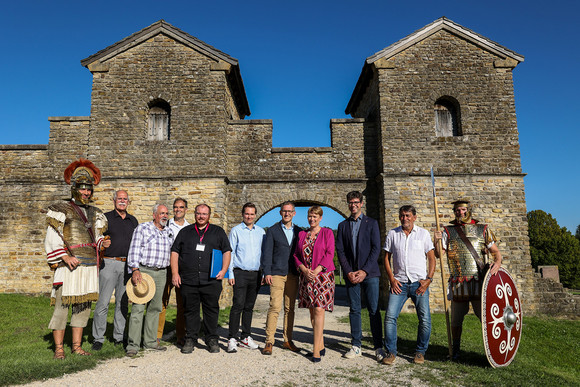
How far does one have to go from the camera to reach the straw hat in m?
5.12

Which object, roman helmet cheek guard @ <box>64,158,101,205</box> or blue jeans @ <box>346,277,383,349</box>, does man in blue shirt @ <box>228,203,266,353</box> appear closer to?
blue jeans @ <box>346,277,383,349</box>

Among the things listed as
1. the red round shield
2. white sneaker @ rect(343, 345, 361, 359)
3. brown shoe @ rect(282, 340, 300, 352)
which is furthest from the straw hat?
the red round shield

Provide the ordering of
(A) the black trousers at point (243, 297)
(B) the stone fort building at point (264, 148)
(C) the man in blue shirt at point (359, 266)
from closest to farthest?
(C) the man in blue shirt at point (359, 266)
(A) the black trousers at point (243, 297)
(B) the stone fort building at point (264, 148)

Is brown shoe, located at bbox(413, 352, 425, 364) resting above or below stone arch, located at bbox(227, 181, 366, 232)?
below

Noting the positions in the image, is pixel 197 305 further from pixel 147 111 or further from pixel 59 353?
pixel 147 111

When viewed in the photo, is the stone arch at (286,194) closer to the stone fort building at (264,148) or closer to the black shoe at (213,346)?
the stone fort building at (264,148)

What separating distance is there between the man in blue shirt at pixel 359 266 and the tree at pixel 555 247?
1087 inches

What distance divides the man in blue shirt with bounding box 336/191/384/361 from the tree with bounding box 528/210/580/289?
27.6 metres

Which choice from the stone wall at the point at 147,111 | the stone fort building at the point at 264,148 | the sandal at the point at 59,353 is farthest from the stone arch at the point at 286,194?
the sandal at the point at 59,353

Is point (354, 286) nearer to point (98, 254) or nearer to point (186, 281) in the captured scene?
point (186, 281)

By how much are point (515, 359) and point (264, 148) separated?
8.25 m

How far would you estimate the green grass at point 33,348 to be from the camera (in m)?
4.10

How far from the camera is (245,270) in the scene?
5.48 metres

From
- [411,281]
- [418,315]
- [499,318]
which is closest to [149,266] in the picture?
[411,281]
